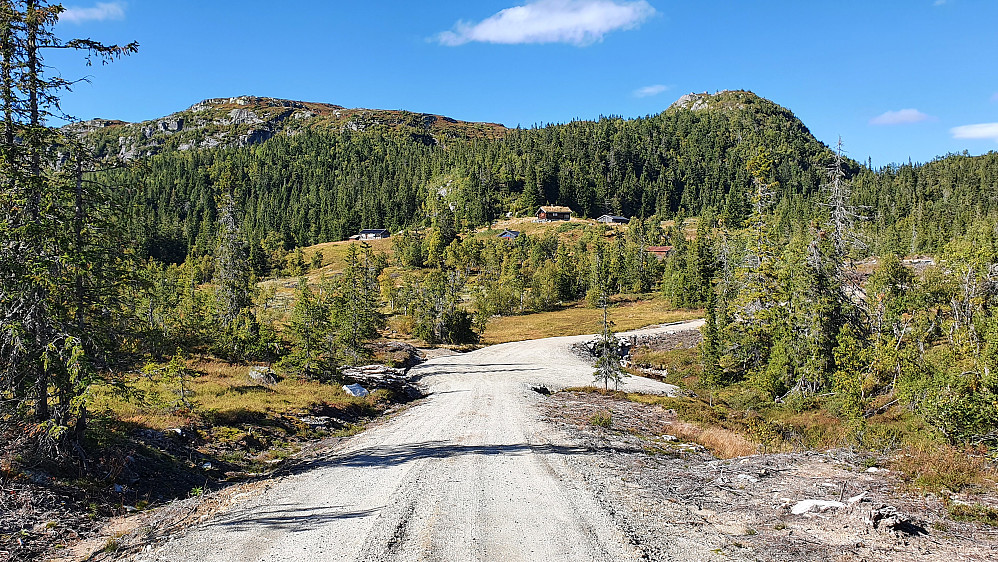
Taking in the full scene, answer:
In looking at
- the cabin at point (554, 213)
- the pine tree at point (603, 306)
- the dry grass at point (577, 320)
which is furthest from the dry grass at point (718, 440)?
the cabin at point (554, 213)

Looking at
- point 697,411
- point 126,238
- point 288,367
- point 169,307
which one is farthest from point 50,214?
point 169,307

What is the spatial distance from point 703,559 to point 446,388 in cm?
2506

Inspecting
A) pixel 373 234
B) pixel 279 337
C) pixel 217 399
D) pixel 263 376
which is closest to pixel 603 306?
pixel 279 337

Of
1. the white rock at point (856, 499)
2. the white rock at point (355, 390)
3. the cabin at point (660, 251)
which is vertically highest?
the cabin at point (660, 251)

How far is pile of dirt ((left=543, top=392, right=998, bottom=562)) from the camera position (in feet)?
22.6

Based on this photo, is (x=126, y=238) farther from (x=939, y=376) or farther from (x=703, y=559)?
(x=939, y=376)

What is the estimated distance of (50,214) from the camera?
404 inches

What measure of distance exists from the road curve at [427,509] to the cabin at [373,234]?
160 metres

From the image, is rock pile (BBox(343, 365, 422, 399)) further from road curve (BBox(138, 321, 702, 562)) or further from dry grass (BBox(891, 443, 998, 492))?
dry grass (BBox(891, 443, 998, 492))

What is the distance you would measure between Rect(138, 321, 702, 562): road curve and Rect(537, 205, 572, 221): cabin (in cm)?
14992

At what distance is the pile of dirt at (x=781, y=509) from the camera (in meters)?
6.89

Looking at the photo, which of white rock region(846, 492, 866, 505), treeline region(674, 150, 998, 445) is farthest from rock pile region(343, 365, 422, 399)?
white rock region(846, 492, 866, 505)

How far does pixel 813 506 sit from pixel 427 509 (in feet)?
21.5

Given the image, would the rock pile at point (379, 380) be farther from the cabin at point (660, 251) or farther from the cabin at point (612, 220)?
the cabin at point (612, 220)
